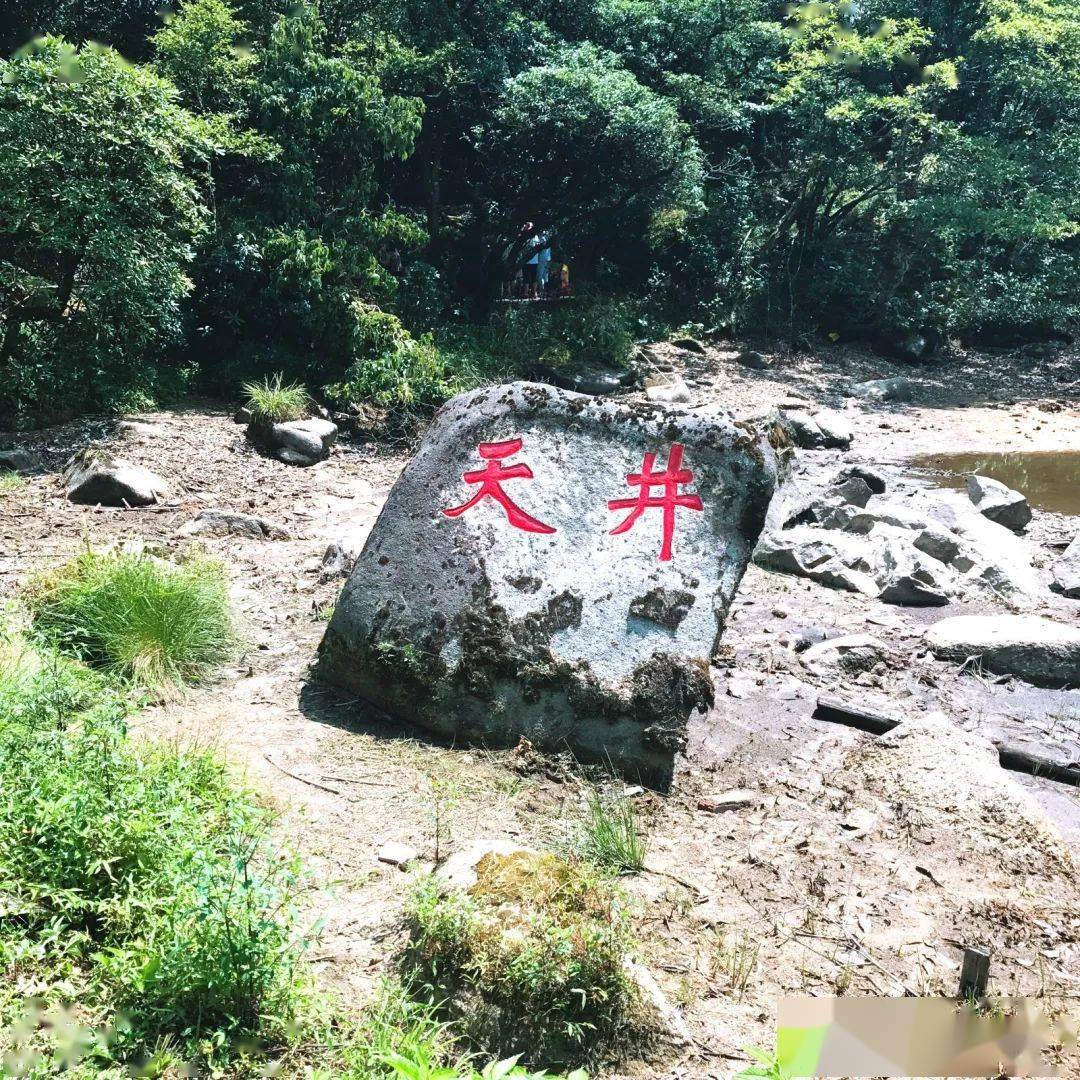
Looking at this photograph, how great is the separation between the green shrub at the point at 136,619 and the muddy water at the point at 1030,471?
9284mm

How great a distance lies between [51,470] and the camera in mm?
8602

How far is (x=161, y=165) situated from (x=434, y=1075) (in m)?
9.24

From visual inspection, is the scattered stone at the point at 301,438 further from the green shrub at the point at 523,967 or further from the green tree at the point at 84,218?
the green shrub at the point at 523,967

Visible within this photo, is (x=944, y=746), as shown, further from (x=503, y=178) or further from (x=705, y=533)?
(x=503, y=178)

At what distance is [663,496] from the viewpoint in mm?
4973

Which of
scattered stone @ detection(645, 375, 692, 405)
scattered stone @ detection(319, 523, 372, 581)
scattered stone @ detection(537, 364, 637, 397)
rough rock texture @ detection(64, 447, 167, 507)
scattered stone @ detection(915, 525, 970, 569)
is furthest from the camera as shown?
scattered stone @ detection(645, 375, 692, 405)

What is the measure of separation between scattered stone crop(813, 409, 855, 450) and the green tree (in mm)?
8102

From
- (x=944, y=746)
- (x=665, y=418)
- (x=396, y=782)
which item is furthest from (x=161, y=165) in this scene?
(x=944, y=746)

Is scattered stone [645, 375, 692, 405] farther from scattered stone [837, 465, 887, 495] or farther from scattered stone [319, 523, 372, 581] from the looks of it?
scattered stone [319, 523, 372, 581]

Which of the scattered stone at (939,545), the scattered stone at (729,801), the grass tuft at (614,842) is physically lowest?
the scattered stone at (729,801)

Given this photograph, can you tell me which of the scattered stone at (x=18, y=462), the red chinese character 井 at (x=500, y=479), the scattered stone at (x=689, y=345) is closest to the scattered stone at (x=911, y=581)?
the red chinese character 井 at (x=500, y=479)

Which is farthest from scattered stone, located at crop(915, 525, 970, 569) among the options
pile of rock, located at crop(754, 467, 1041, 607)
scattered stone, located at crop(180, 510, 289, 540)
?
scattered stone, located at crop(180, 510, 289, 540)

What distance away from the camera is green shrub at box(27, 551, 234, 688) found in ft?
16.1

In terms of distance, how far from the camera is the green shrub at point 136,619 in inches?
193
